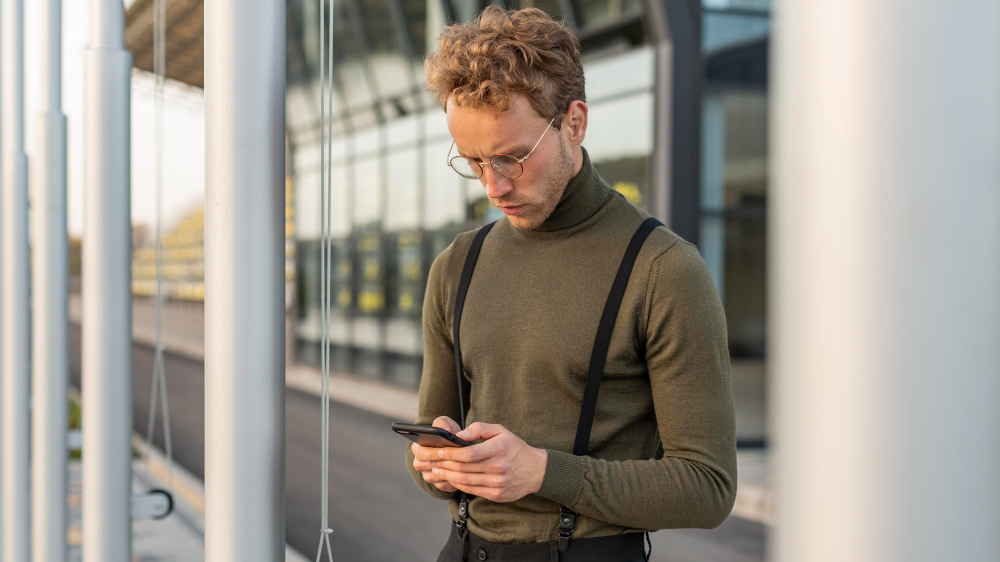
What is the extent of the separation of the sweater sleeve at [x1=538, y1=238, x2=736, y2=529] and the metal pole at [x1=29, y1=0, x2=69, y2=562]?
301cm

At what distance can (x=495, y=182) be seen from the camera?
146 cm

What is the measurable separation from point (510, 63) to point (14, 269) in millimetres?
3668

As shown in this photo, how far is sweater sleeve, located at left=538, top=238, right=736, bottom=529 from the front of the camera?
4.33ft

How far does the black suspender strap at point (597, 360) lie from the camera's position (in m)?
1.39

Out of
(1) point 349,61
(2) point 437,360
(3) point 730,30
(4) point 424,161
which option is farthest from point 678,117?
(1) point 349,61

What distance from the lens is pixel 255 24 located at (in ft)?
4.62

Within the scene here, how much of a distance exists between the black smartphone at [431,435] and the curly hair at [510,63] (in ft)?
1.68

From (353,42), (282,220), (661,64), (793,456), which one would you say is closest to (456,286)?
(282,220)

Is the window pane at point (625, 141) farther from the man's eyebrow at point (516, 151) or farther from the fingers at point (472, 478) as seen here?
the fingers at point (472, 478)

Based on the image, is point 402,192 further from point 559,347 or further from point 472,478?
point 472,478

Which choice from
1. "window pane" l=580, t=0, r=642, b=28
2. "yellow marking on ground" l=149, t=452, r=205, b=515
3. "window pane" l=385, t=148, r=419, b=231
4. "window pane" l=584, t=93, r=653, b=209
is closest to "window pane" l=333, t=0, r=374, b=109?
"window pane" l=385, t=148, r=419, b=231

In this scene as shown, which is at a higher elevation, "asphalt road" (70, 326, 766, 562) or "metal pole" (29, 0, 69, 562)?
"metal pole" (29, 0, 69, 562)

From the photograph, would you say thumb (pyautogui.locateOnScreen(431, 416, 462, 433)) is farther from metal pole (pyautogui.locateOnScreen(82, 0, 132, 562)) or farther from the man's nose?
metal pole (pyautogui.locateOnScreen(82, 0, 132, 562))

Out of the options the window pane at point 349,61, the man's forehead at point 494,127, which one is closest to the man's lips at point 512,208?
the man's forehead at point 494,127
